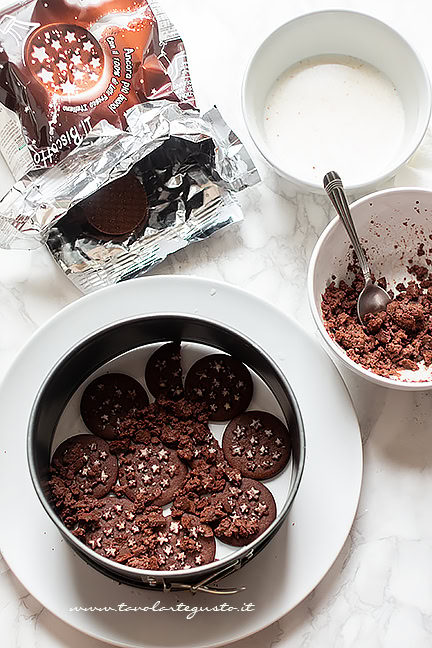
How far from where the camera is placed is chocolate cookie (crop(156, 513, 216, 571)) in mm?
1049

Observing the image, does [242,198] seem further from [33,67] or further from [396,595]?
[396,595]

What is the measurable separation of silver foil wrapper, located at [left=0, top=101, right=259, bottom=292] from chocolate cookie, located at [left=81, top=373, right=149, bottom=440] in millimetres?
145

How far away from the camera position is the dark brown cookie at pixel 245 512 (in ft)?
3.44

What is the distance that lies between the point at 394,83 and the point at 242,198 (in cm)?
28

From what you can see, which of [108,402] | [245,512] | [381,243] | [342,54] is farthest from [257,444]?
[342,54]

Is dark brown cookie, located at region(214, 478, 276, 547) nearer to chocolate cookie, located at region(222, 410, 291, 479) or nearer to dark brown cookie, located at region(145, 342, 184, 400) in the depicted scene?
chocolate cookie, located at region(222, 410, 291, 479)

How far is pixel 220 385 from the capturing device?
1.12 m

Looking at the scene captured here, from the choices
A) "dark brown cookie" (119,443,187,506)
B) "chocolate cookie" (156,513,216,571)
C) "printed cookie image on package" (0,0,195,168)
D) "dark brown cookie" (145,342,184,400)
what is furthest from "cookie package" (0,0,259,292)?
"chocolate cookie" (156,513,216,571)

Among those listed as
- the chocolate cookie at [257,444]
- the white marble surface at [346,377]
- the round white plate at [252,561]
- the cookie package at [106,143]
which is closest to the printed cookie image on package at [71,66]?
the cookie package at [106,143]

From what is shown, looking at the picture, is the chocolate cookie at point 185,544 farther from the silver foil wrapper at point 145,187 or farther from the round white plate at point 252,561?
the silver foil wrapper at point 145,187

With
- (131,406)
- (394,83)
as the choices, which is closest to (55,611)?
(131,406)

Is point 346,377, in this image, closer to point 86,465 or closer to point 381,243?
point 381,243

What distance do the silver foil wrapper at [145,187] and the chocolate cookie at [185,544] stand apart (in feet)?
1.20

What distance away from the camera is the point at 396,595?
111 centimetres
